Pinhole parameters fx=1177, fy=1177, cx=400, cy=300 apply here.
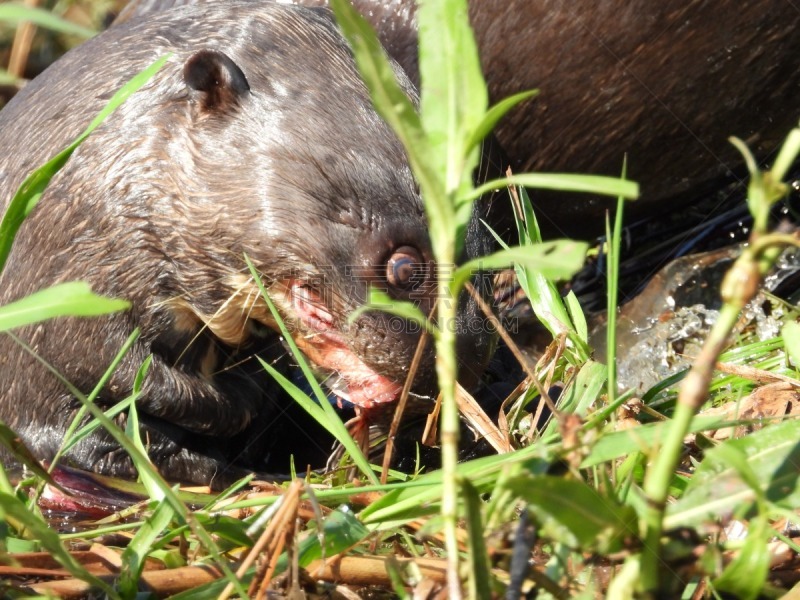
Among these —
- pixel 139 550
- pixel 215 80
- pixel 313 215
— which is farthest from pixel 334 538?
pixel 215 80

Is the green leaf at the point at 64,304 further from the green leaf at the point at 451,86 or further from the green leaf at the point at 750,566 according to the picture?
the green leaf at the point at 750,566

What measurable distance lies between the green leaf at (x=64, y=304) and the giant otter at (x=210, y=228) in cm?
119

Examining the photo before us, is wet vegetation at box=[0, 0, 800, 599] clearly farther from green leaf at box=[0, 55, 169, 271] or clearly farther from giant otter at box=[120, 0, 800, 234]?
giant otter at box=[120, 0, 800, 234]

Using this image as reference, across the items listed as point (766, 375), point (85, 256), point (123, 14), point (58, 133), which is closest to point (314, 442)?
point (85, 256)

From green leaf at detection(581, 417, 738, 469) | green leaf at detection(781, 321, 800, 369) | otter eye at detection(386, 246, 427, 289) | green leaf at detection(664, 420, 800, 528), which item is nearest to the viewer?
green leaf at detection(664, 420, 800, 528)

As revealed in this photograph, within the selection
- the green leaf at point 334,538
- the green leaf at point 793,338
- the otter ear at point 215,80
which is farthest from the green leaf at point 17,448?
the green leaf at point 793,338

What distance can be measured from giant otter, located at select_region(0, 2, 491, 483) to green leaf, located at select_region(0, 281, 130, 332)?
1.19 metres

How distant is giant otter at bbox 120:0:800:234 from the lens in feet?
11.8

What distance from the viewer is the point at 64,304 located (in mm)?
1346

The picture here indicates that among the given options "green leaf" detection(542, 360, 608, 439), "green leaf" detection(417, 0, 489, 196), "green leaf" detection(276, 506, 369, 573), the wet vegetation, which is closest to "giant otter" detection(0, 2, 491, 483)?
"green leaf" detection(542, 360, 608, 439)

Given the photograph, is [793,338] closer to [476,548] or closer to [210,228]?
[476,548]

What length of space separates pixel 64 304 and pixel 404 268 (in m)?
1.31

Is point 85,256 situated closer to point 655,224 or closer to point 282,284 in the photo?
point 282,284

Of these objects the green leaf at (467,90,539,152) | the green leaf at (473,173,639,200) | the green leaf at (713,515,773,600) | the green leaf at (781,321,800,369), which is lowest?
the green leaf at (781,321,800,369)
